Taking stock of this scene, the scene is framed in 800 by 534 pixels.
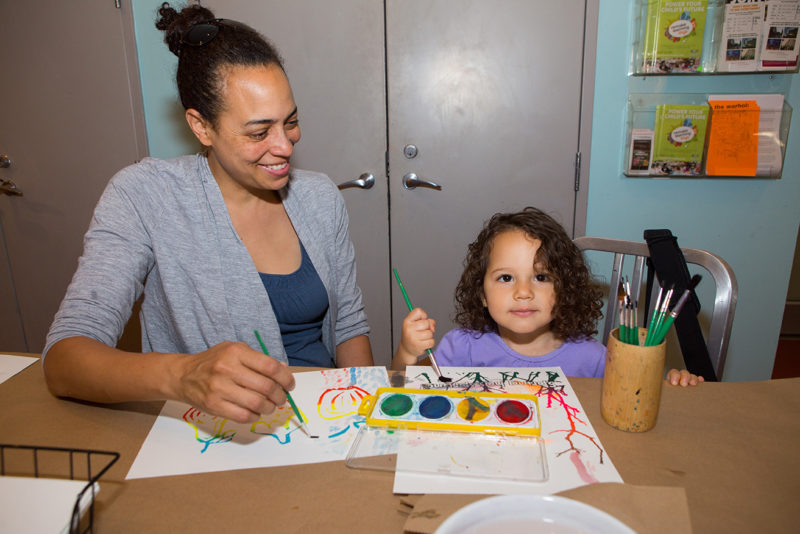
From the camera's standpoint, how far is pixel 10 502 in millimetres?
567

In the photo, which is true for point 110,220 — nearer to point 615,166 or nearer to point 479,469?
point 479,469

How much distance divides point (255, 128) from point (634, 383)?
2.92 feet

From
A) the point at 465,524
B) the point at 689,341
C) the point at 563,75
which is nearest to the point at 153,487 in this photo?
the point at 465,524

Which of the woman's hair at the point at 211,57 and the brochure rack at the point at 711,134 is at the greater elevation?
the woman's hair at the point at 211,57

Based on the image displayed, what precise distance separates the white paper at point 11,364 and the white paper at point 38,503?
0.45 m

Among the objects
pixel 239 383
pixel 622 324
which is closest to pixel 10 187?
pixel 239 383

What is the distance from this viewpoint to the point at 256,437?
751 mm

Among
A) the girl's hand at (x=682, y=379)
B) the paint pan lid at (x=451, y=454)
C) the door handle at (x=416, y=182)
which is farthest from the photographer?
the door handle at (x=416, y=182)

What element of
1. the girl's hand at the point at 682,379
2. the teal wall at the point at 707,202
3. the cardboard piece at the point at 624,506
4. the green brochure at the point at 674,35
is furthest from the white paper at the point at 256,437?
the green brochure at the point at 674,35

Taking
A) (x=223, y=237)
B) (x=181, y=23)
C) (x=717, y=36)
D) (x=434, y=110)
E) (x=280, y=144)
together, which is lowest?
(x=223, y=237)

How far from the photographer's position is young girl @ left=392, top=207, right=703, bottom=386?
3.70 ft

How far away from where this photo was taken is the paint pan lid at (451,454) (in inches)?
25.6

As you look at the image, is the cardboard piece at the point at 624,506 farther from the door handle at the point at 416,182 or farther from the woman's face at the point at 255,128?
the door handle at the point at 416,182

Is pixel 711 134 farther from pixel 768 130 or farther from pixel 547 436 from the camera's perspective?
pixel 547 436
